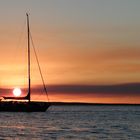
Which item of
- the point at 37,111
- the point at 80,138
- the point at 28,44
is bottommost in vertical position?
the point at 80,138

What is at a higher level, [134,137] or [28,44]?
[28,44]

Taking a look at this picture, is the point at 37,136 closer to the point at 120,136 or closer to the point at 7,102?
the point at 120,136

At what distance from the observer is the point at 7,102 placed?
474ft

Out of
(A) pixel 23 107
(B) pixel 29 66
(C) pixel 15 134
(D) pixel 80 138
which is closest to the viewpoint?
(D) pixel 80 138

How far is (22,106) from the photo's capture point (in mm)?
139250

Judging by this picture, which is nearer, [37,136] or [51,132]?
[37,136]

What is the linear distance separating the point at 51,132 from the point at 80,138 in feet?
34.2

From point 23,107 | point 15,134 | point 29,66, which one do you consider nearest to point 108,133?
point 15,134

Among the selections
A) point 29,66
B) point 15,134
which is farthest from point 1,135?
point 29,66

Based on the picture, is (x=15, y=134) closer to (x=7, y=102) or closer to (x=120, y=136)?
(x=120, y=136)

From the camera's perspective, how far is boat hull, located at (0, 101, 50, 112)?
136750 mm

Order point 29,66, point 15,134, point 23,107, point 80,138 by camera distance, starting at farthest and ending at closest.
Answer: point 23,107 → point 29,66 → point 15,134 → point 80,138

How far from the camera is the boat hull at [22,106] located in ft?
449

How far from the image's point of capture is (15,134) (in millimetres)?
76625
